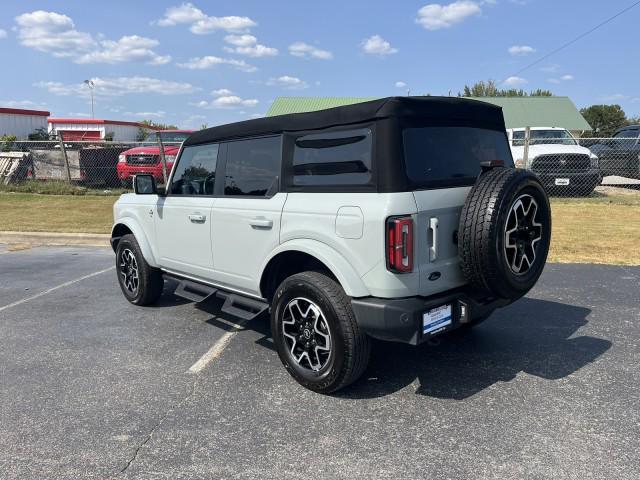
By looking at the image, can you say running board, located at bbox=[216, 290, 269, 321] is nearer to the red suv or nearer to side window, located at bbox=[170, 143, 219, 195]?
side window, located at bbox=[170, 143, 219, 195]

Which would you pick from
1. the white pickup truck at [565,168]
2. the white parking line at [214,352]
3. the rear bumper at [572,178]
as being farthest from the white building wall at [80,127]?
the white parking line at [214,352]

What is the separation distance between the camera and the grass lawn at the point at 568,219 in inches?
305

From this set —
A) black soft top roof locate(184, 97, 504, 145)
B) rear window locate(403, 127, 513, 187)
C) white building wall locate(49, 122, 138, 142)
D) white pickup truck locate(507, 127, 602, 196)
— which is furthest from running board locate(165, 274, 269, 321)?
white building wall locate(49, 122, 138, 142)

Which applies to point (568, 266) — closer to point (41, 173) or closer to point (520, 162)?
point (520, 162)

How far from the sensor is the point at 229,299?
4.34 meters

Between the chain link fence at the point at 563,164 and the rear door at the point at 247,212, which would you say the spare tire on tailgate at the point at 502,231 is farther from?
the chain link fence at the point at 563,164

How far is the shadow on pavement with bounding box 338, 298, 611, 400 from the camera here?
359 centimetres

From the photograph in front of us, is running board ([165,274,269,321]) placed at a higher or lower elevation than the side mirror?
lower

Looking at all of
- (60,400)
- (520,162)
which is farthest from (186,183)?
(520,162)

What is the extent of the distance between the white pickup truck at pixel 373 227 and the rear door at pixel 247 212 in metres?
0.01

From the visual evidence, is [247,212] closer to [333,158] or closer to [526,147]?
[333,158]

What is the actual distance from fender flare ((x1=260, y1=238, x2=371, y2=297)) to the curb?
711cm

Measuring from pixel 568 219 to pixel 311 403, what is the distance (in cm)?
882

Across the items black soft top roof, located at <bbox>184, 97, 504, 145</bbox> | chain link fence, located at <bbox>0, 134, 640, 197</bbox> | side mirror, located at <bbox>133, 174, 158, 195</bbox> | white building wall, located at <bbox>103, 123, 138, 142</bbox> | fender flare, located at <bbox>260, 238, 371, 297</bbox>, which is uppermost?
white building wall, located at <bbox>103, 123, 138, 142</bbox>
